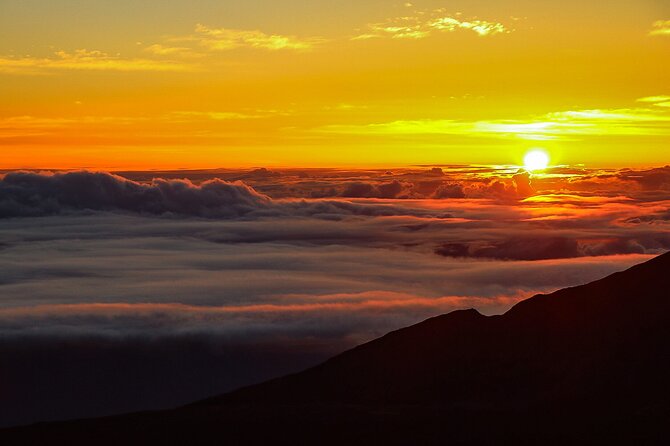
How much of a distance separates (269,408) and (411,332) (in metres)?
31.5

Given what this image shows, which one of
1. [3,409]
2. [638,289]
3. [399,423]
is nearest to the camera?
[399,423]

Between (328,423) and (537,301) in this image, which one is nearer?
(328,423)

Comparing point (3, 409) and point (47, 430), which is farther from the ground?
point (47, 430)

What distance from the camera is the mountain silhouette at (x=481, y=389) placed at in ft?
199

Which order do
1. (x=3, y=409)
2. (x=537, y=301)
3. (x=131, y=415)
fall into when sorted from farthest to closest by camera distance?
(x=3, y=409), (x=537, y=301), (x=131, y=415)

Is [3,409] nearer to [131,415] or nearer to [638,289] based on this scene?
[131,415]

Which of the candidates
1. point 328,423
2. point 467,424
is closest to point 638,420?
point 467,424

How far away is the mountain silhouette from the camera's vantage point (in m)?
60.8

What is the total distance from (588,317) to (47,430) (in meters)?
50.6

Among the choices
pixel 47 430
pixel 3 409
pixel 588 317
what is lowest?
pixel 3 409

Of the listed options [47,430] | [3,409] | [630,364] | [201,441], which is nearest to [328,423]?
[201,441]

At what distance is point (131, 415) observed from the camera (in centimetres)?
6988

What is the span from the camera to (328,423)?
63.5 metres

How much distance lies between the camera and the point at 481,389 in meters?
79.6
